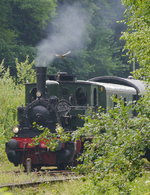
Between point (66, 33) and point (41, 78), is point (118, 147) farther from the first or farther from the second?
point (66, 33)

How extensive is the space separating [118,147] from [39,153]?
7.37 m

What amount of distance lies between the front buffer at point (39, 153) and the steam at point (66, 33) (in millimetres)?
7810

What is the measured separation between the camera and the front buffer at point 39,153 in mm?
15781

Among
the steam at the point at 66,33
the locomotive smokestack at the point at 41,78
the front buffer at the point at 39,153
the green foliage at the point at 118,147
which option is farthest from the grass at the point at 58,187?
the steam at the point at 66,33

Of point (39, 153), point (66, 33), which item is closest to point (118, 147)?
point (39, 153)

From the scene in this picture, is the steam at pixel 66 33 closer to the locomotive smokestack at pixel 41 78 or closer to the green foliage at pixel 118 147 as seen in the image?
the locomotive smokestack at pixel 41 78

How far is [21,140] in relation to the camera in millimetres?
15992

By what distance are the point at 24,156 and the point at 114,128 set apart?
754cm

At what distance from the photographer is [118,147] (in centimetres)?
883

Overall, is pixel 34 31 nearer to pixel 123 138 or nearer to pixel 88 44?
pixel 88 44

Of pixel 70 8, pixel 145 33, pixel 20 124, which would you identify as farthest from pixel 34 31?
pixel 145 33

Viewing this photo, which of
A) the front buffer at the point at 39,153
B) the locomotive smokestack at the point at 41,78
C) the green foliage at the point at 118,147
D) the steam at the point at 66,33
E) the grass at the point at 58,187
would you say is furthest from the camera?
the steam at the point at 66,33

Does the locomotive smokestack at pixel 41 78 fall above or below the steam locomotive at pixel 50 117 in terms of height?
above

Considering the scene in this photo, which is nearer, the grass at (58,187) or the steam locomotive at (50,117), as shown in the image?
the grass at (58,187)
